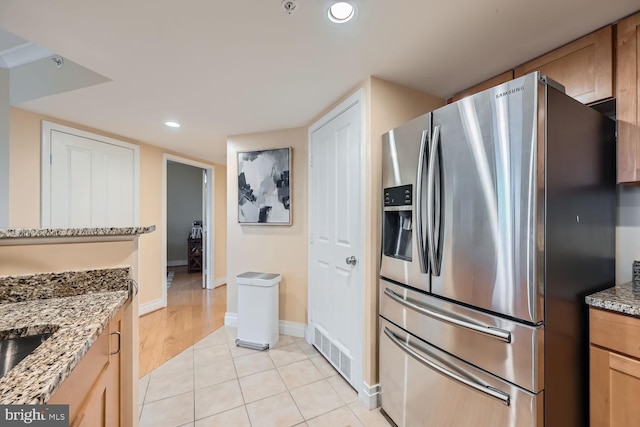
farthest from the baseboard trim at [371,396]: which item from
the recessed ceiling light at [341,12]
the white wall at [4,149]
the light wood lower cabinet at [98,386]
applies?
the white wall at [4,149]

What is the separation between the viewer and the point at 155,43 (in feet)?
4.86

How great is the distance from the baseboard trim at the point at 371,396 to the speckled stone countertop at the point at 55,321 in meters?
1.53

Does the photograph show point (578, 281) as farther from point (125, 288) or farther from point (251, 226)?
point (251, 226)

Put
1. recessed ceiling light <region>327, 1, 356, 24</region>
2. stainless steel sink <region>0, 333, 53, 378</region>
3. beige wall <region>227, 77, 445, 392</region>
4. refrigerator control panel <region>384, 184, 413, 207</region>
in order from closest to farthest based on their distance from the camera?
stainless steel sink <region>0, 333, 53, 378</region> < recessed ceiling light <region>327, 1, 356, 24</region> < refrigerator control panel <region>384, 184, 413, 207</region> < beige wall <region>227, 77, 445, 392</region>

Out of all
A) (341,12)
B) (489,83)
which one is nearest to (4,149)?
(341,12)

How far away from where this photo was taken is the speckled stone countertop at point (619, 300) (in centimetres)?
106

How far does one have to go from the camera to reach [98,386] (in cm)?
92

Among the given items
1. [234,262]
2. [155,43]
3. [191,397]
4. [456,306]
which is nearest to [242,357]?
[191,397]

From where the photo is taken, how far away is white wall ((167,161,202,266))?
257 inches

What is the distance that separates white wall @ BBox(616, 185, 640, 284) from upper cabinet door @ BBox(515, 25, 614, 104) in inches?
21.4

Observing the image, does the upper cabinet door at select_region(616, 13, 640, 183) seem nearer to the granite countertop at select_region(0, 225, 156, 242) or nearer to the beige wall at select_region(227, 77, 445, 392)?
the beige wall at select_region(227, 77, 445, 392)

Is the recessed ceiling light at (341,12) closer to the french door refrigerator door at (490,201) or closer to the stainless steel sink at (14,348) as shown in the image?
the french door refrigerator door at (490,201)

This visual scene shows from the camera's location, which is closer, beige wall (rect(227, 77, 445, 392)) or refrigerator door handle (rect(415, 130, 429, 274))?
refrigerator door handle (rect(415, 130, 429, 274))

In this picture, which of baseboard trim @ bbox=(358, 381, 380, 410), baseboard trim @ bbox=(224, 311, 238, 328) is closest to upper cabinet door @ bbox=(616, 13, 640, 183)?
baseboard trim @ bbox=(358, 381, 380, 410)
